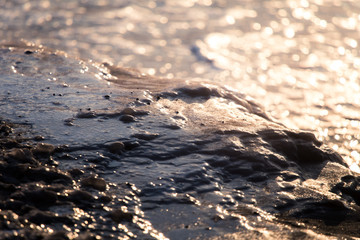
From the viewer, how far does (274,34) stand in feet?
29.2

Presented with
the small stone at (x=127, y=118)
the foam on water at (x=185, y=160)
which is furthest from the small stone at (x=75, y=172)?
the small stone at (x=127, y=118)

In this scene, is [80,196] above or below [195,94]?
below

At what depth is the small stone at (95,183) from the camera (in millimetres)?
3018

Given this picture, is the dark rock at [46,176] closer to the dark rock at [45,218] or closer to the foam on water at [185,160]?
the foam on water at [185,160]

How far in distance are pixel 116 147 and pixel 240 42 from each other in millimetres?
5675

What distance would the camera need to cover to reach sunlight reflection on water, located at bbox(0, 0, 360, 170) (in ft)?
21.6

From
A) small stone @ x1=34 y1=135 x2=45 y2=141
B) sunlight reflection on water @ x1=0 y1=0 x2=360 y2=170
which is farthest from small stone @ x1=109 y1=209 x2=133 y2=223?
sunlight reflection on water @ x1=0 y1=0 x2=360 y2=170

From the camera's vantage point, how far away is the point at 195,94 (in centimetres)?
467

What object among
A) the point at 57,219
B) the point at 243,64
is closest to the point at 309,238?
the point at 57,219

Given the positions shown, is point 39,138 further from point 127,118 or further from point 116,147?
point 127,118

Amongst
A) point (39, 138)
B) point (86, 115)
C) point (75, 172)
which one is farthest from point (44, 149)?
point (86, 115)

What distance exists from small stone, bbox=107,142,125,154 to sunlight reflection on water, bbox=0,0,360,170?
2.87 meters

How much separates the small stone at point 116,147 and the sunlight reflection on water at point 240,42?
9.40 feet

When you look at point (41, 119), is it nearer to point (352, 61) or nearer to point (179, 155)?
point (179, 155)
